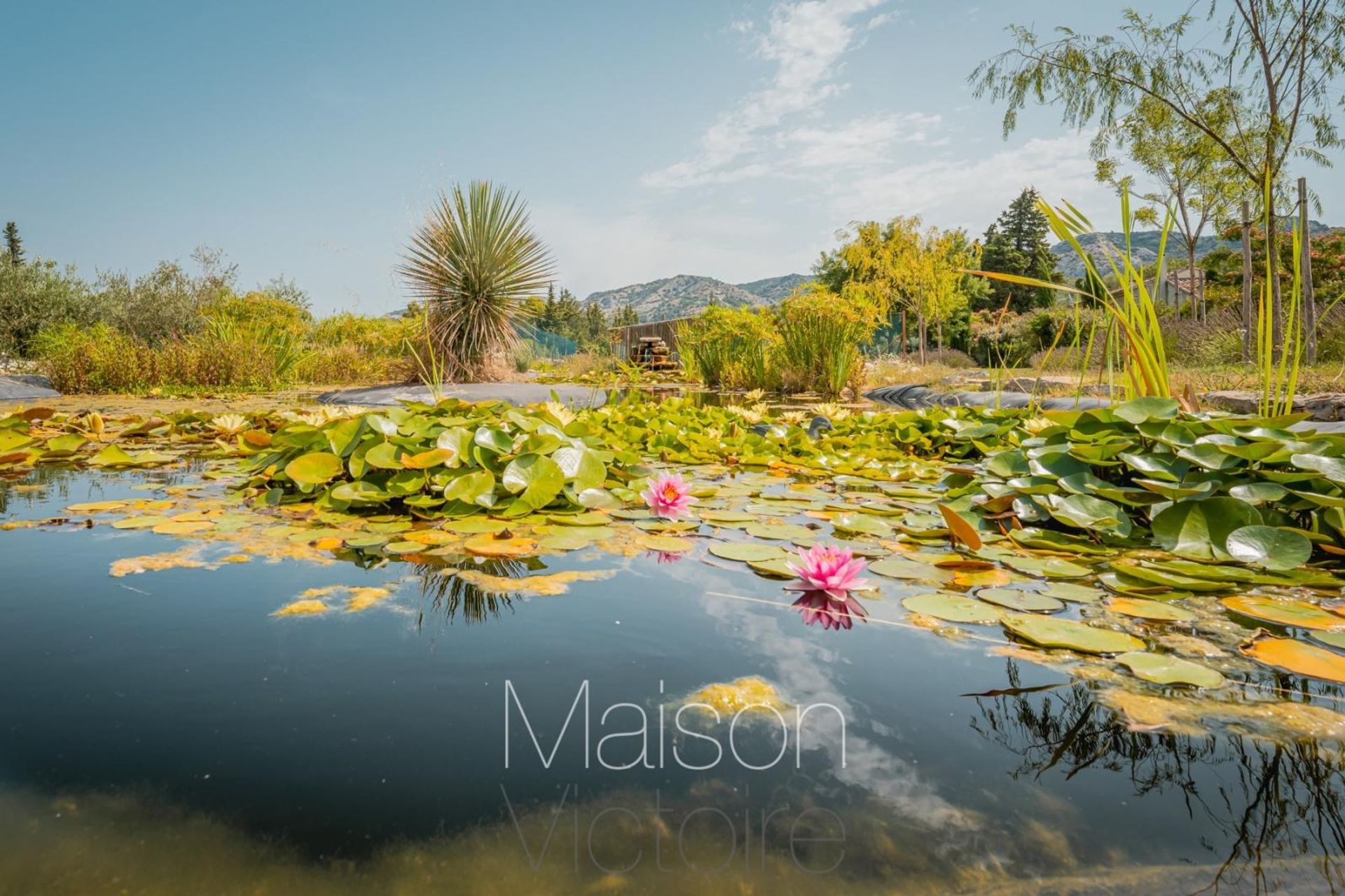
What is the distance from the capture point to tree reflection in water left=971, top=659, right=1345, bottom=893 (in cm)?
55

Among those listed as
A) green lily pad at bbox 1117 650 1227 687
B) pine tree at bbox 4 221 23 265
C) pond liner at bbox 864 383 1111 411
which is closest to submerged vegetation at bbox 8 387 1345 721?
green lily pad at bbox 1117 650 1227 687

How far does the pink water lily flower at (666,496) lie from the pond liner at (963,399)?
8.06 ft

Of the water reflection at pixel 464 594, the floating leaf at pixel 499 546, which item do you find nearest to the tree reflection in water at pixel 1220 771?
the water reflection at pixel 464 594

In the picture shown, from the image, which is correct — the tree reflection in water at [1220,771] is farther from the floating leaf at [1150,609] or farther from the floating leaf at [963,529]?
the floating leaf at [963,529]

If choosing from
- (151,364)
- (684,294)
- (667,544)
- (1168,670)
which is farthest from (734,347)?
(684,294)

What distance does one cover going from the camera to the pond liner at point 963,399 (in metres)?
5.26

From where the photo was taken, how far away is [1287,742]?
2.40 feet

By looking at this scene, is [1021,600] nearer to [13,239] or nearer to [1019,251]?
[1019,251]

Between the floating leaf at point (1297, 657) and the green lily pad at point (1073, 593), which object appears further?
the green lily pad at point (1073, 593)

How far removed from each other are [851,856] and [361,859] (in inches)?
15.7

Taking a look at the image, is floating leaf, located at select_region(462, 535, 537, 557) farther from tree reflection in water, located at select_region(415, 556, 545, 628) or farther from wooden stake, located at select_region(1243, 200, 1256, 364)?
wooden stake, located at select_region(1243, 200, 1256, 364)

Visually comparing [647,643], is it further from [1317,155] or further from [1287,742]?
[1317,155]

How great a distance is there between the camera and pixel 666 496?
5.96ft

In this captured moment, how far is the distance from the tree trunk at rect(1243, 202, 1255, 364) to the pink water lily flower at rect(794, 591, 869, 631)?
9.84 metres
